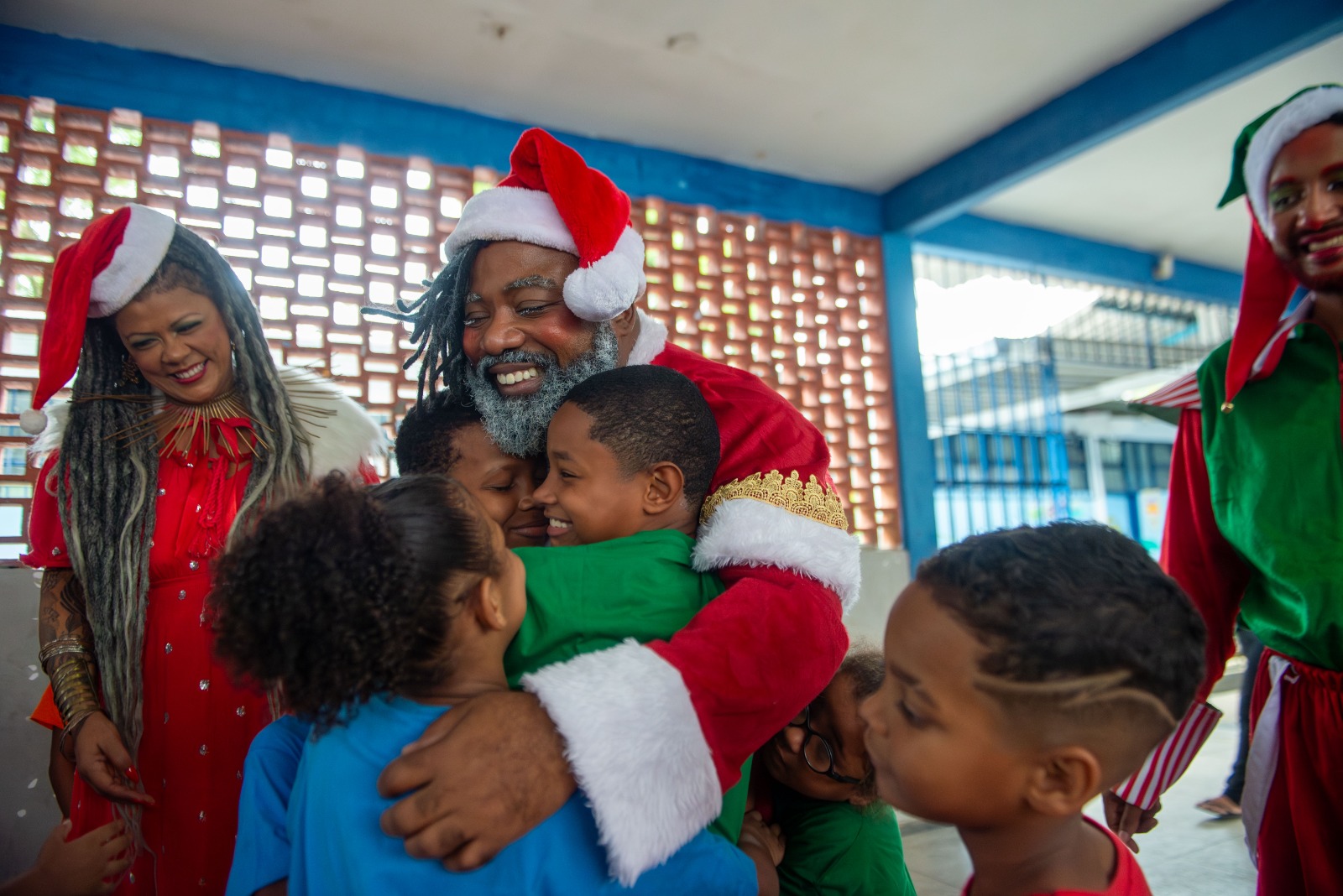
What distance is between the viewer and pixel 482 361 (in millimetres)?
1784

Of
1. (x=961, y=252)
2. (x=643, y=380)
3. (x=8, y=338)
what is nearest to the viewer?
(x=643, y=380)

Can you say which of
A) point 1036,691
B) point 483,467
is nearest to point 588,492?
point 483,467

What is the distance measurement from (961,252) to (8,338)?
5.76 metres

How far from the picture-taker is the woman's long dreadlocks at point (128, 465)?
1801 millimetres

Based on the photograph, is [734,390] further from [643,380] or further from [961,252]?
[961,252]

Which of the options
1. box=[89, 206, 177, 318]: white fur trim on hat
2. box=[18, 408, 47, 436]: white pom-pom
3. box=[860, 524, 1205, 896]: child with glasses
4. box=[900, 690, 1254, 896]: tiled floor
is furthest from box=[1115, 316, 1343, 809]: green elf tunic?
box=[18, 408, 47, 436]: white pom-pom

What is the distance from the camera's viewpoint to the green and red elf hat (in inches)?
69.9

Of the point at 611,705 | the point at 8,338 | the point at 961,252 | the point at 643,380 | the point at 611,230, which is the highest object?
the point at 961,252

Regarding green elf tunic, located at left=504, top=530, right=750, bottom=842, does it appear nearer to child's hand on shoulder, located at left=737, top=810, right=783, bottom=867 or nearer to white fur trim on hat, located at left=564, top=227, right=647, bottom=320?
child's hand on shoulder, located at left=737, top=810, right=783, bottom=867

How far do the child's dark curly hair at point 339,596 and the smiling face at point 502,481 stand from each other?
2.24 ft

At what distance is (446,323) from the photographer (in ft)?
6.39

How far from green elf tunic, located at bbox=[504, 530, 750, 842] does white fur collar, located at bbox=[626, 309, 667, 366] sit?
63 centimetres

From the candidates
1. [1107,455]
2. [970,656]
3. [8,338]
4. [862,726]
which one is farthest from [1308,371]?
[1107,455]

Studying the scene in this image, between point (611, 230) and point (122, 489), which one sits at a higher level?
point (611, 230)
